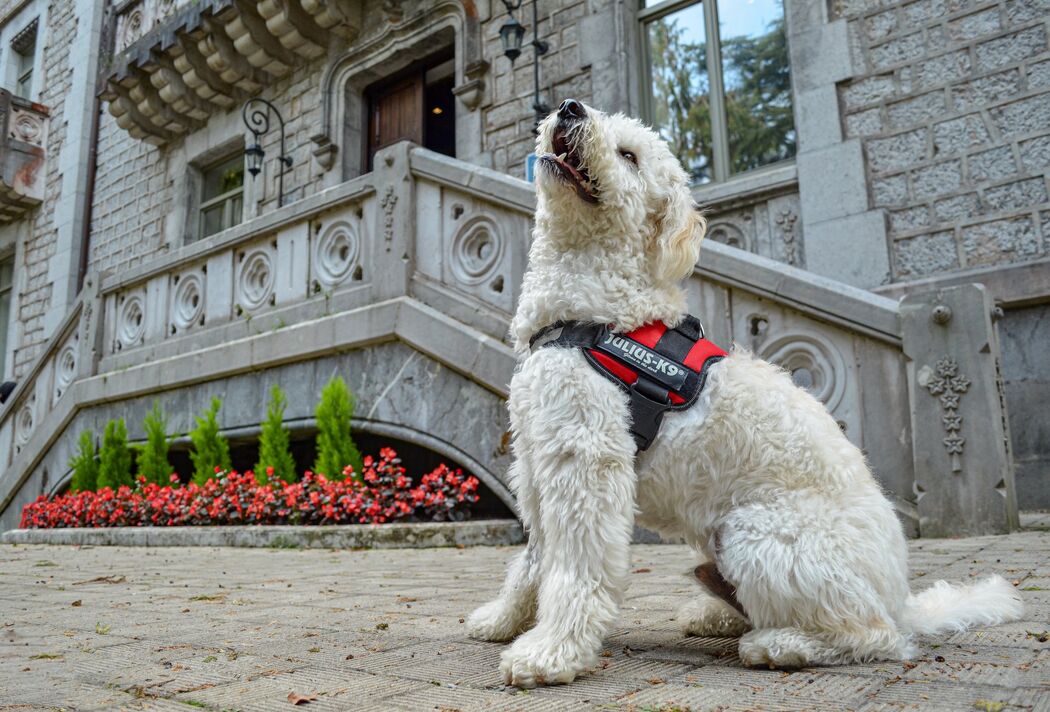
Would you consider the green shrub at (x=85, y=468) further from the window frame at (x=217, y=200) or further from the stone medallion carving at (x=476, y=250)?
the stone medallion carving at (x=476, y=250)

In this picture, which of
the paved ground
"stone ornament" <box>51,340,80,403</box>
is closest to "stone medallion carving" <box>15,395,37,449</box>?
"stone ornament" <box>51,340,80,403</box>

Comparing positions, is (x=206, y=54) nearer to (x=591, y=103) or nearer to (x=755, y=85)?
(x=591, y=103)

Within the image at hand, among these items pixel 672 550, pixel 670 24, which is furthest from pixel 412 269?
pixel 670 24

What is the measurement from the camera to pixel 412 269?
23.8 feet

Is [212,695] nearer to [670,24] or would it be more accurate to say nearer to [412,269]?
[412,269]

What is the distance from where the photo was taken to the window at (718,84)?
8.97 meters

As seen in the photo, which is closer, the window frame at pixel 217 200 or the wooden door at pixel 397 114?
the wooden door at pixel 397 114

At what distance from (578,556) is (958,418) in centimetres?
378

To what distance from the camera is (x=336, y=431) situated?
7.22 meters

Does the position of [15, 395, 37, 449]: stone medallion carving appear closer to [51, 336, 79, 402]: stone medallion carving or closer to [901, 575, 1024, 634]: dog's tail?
[51, 336, 79, 402]: stone medallion carving

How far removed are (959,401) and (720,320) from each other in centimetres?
161

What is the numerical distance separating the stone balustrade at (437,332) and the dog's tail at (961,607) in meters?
2.57

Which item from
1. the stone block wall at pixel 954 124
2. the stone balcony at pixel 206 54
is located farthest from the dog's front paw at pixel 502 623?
the stone balcony at pixel 206 54

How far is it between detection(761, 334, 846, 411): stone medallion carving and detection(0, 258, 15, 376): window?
1894 centimetres
